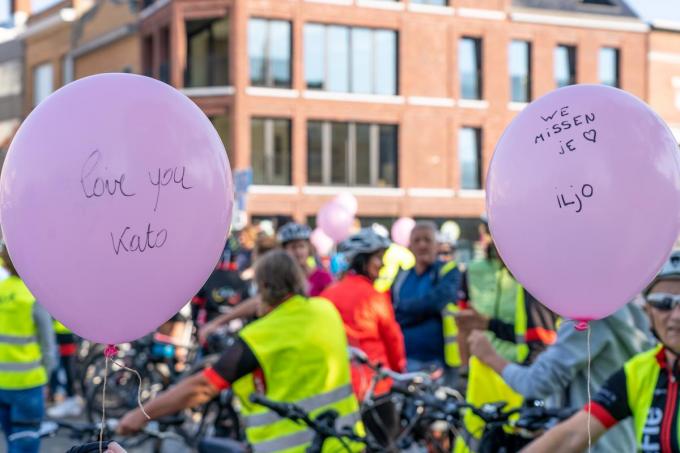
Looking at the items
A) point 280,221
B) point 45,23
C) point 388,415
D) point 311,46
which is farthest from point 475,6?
point 388,415

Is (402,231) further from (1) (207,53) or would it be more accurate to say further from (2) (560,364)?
(1) (207,53)

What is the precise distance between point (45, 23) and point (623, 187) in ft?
149

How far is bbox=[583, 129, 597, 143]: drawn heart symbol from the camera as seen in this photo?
3492 millimetres

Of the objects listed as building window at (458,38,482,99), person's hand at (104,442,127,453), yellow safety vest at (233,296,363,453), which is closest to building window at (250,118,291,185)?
building window at (458,38,482,99)

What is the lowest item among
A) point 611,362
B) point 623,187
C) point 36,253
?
point 611,362

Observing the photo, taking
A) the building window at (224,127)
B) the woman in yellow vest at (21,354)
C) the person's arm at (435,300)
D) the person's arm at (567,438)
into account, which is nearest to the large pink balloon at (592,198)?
the person's arm at (567,438)

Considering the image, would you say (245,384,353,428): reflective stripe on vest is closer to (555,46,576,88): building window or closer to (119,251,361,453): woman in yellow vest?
(119,251,361,453): woman in yellow vest

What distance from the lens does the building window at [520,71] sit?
124 ft

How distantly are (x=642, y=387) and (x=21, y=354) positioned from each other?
5.06 metres

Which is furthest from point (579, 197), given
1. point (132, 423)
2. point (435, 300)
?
point (435, 300)

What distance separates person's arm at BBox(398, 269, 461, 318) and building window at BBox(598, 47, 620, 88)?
3233 cm

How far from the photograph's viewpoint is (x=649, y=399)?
3.67m

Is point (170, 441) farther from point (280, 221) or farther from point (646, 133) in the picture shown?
point (280, 221)

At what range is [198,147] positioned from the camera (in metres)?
3.57
